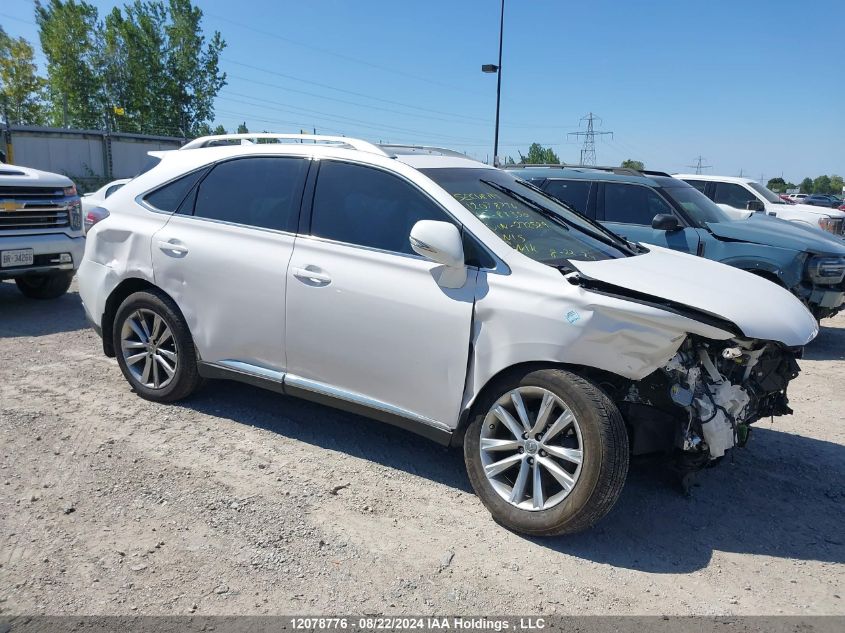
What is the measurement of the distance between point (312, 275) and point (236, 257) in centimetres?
63

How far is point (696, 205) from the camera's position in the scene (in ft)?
27.2

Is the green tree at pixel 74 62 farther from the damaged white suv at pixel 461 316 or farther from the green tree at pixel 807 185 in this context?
the green tree at pixel 807 185

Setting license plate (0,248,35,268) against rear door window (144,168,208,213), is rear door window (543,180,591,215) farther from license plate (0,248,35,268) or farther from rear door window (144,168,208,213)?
license plate (0,248,35,268)

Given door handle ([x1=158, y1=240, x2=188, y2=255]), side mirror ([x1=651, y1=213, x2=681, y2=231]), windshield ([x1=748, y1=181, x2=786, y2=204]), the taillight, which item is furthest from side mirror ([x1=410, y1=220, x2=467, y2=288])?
windshield ([x1=748, y1=181, x2=786, y2=204])

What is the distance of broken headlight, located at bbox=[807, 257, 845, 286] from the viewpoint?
23.7 ft

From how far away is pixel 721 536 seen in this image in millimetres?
3428

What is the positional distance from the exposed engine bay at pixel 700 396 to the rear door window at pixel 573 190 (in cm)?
510

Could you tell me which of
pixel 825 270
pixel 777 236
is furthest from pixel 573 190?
pixel 825 270

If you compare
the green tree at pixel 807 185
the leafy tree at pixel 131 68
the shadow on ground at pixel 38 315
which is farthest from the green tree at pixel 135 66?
the green tree at pixel 807 185

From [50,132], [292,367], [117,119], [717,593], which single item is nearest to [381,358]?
[292,367]

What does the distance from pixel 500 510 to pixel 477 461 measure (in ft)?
0.88

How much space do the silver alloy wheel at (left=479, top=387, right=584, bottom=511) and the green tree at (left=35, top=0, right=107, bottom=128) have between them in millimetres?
52317

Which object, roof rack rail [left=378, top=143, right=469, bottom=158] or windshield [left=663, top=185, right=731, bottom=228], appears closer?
roof rack rail [left=378, top=143, right=469, bottom=158]

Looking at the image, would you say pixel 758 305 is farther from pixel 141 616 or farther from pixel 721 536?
pixel 141 616
